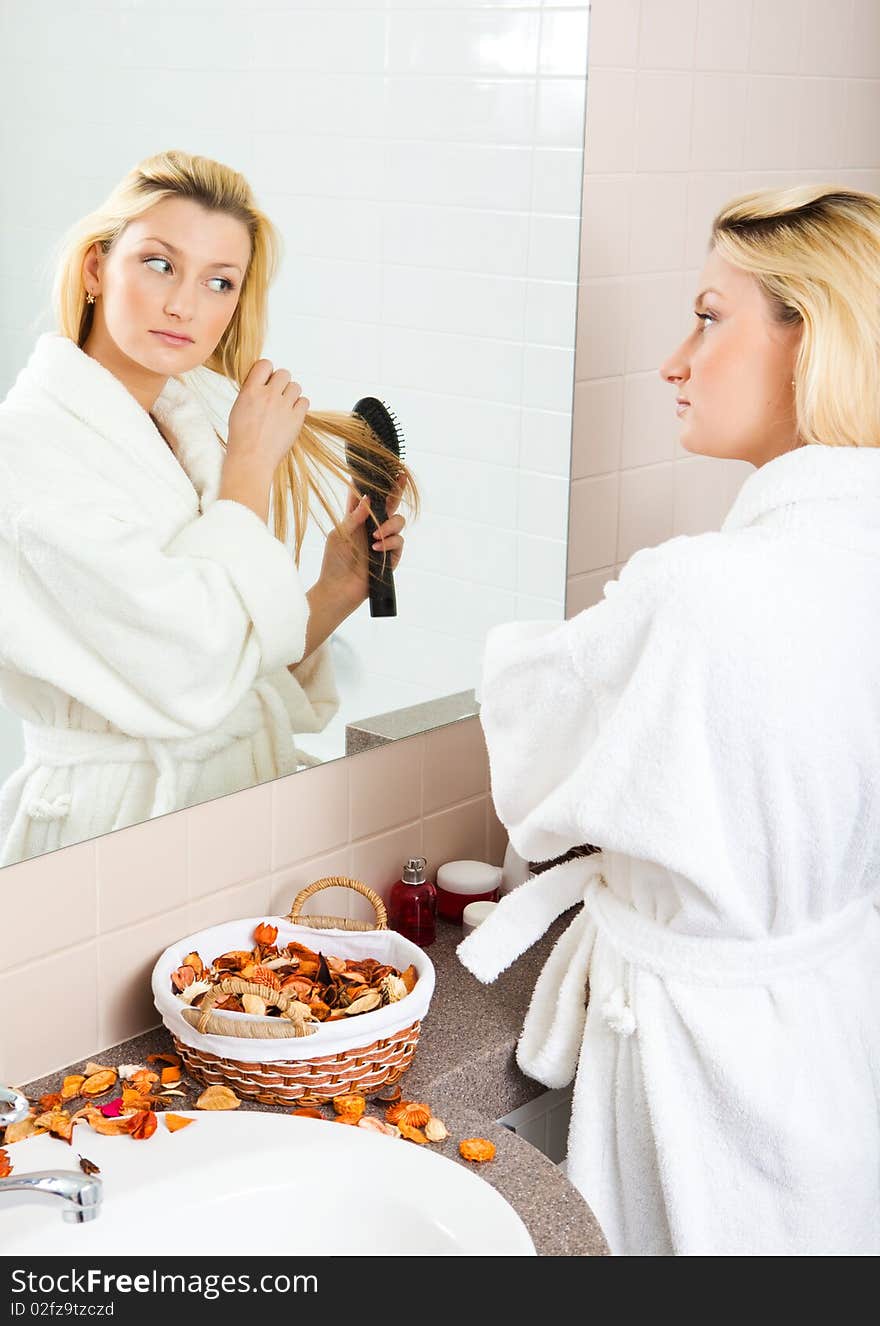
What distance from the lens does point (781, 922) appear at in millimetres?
1434

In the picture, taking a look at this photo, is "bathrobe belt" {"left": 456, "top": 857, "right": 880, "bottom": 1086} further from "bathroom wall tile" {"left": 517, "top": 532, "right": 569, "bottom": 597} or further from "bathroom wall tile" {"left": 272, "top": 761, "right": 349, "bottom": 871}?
"bathroom wall tile" {"left": 517, "top": 532, "right": 569, "bottom": 597}

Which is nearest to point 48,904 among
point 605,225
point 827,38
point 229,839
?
point 229,839

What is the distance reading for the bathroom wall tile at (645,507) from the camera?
2.03m

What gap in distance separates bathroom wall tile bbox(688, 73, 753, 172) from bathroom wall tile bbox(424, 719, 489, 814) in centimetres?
82

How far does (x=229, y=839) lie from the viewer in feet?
5.22

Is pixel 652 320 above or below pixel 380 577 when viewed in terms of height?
above

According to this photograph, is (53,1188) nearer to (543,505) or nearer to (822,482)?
(822,482)

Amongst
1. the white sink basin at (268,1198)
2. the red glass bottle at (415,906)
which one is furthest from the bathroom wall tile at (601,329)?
the white sink basin at (268,1198)

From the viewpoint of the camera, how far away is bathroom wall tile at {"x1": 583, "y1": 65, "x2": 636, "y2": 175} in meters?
1.81

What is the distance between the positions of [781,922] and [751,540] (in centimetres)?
37

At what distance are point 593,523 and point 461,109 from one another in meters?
0.57

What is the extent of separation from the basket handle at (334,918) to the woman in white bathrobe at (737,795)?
11cm
